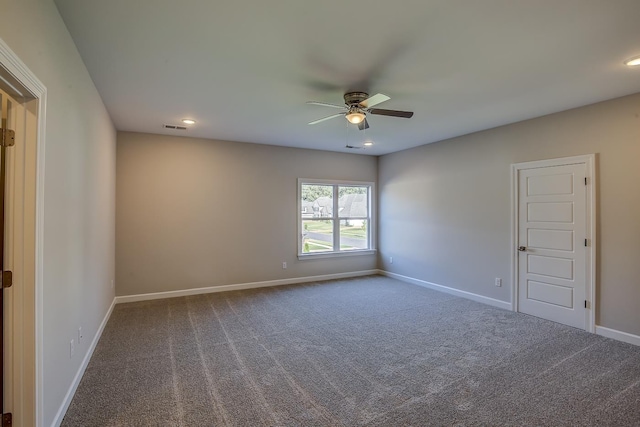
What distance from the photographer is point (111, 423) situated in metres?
2.15

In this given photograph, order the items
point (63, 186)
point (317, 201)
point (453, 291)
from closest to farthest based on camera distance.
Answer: point (63, 186), point (453, 291), point (317, 201)

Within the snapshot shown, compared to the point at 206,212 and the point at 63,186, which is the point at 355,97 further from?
the point at 206,212

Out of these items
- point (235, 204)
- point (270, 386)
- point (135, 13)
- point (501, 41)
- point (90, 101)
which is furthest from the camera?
point (235, 204)

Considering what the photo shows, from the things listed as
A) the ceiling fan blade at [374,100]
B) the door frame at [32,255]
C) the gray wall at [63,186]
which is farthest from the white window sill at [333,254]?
the door frame at [32,255]

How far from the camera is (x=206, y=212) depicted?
218 inches

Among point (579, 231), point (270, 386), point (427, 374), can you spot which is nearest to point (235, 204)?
point (270, 386)

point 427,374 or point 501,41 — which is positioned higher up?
point 501,41

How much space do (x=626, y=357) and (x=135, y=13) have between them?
5108mm

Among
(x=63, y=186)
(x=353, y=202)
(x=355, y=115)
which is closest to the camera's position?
(x=63, y=186)

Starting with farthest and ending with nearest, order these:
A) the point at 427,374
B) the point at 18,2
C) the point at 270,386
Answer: the point at 427,374 → the point at 270,386 → the point at 18,2

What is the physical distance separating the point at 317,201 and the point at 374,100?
12.4 feet

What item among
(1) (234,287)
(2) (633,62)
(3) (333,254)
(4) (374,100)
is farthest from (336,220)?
(2) (633,62)

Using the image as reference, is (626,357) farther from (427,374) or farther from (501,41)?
(501,41)

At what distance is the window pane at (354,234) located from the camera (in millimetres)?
6949
